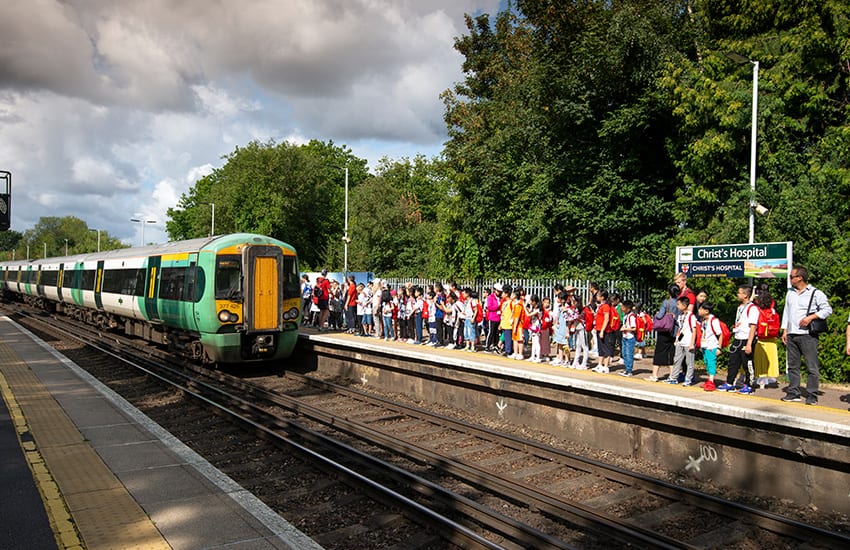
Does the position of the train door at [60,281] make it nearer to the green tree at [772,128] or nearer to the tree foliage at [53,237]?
the green tree at [772,128]

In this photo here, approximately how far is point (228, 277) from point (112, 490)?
754 centimetres

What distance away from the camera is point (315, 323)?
21922mm

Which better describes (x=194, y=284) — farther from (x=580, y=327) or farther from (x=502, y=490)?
(x=502, y=490)

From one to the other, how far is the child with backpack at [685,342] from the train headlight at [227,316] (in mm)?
8878

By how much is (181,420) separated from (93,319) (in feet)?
56.3

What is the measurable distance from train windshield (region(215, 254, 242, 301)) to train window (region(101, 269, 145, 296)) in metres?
4.89

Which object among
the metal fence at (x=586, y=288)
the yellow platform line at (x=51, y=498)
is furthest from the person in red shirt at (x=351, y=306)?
the yellow platform line at (x=51, y=498)

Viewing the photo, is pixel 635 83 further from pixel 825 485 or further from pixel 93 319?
pixel 93 319

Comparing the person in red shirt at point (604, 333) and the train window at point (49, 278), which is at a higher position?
the train window at point (49, 278)

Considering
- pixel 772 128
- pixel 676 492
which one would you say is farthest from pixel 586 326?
pixel 772 128

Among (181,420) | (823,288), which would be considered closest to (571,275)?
(823,288)

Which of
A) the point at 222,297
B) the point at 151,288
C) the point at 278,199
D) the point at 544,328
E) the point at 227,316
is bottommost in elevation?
the point at 544,328

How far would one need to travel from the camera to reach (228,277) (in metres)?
13.5

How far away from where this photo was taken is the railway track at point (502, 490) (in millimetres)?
5770
